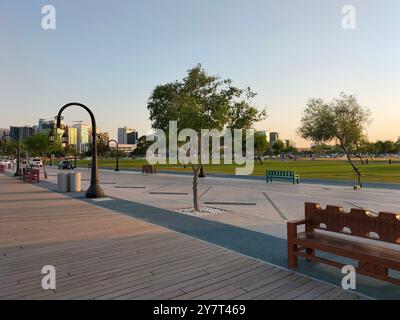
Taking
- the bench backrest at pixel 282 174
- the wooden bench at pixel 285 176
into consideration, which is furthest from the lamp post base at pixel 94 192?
the bench backrest at pixel 282 174

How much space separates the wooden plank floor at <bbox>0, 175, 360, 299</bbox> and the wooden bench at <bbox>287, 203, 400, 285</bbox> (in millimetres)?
440

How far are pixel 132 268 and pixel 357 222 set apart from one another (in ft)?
11.3

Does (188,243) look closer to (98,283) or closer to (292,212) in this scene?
(98,283)

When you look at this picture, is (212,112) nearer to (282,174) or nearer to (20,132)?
(282,174)

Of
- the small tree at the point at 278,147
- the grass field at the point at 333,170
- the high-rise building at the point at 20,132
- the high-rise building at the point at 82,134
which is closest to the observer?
the grass field at the point at 333,170

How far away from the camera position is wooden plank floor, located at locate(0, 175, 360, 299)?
177 inches

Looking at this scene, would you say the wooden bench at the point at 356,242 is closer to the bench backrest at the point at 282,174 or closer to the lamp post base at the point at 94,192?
the lamp post base at the point at 94,192

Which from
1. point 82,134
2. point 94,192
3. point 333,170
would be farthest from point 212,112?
point 82,134

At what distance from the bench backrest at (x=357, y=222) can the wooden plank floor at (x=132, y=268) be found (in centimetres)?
90

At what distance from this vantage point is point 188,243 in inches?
277

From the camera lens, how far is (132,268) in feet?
18.0

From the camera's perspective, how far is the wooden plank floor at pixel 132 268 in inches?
177

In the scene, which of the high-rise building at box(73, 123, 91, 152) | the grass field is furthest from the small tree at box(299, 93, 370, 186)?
the high-rise building at box(73, 123, 91, 152)
